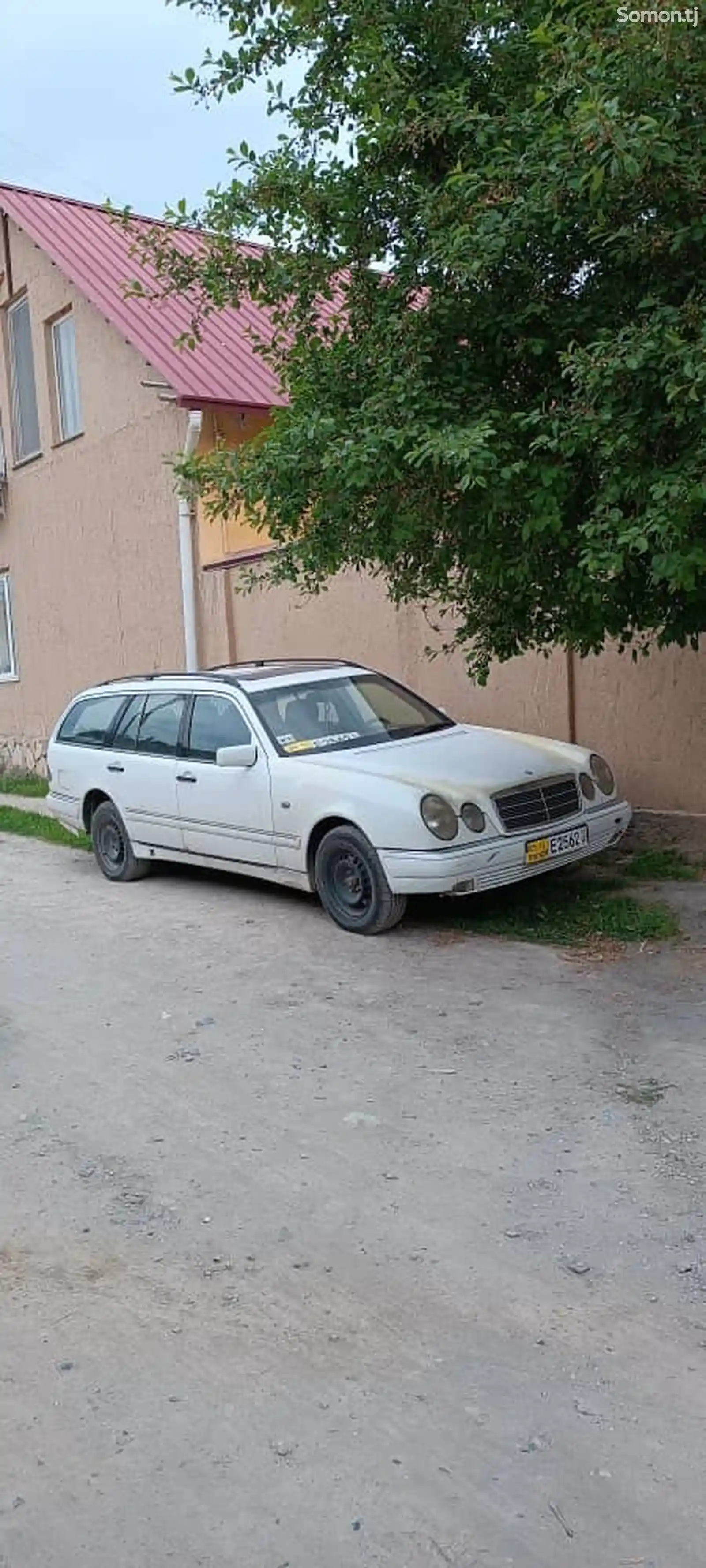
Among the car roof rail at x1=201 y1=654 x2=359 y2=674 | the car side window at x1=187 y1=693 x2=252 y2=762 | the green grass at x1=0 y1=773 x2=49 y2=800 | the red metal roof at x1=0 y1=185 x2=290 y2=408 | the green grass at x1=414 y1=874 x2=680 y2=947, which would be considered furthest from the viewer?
the green grass at x1=0 y1=773 x2=49 y2=800

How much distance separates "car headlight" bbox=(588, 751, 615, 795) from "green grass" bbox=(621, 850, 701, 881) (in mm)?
746

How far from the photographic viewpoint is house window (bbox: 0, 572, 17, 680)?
19547 millimetres

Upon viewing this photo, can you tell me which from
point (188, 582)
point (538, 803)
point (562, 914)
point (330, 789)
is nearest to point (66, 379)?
point (188, 582)

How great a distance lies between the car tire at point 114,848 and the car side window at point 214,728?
116 cm

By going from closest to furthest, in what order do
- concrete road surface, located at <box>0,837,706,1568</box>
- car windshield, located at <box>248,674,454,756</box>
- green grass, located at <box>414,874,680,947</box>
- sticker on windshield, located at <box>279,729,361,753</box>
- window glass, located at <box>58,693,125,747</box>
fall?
concrete road surface, located at <box>0,837,706,1568</box>
green grass, located at <box>414,874,680,947</box>
sticker on windshield, located at <box>279,729,361,753</box>
car windshield, located at <box>248,674,454,756</box>
window glass, located at <box>58,693,125,747</box>

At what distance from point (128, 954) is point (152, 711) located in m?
2.50

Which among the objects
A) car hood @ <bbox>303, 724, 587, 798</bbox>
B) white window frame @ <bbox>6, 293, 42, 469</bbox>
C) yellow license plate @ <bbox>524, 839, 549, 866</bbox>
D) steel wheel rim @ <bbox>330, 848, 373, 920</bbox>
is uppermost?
white window frame @ <bbox>6, 293, 42, 469</bbox>

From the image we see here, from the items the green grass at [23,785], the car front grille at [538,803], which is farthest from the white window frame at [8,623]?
the car front grille at [538,803]

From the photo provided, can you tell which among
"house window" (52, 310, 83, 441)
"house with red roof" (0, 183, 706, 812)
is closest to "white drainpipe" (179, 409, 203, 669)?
"house with red roof" (0, 183, 706, 812)

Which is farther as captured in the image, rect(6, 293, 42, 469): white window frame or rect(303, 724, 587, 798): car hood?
rect(6, 293, 42, 469): white window frame

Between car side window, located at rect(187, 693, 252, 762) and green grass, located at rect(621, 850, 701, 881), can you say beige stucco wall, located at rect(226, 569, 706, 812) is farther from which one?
car side window, located at rect(187, 693, 252, 762)

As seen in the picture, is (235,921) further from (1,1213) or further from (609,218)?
(609,218)

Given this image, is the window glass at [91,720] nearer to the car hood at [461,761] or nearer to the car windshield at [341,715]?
the car windshield at [341,715]

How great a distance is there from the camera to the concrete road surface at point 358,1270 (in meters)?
2.78
